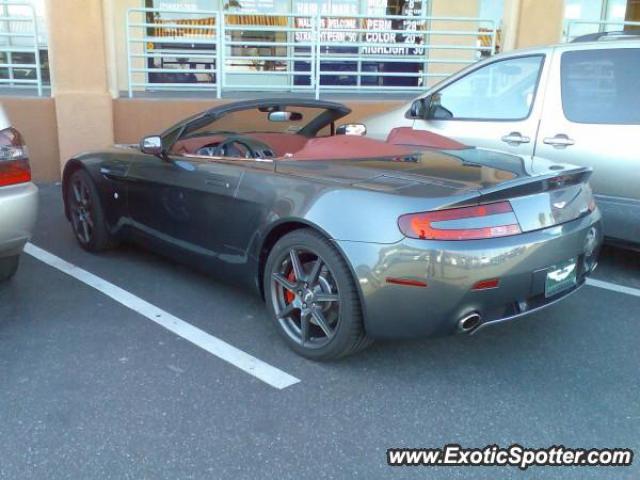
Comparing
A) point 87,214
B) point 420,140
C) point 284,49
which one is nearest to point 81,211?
point 87,214

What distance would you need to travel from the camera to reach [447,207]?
2.76 metres

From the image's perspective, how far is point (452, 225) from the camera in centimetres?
275

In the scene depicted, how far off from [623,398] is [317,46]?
6.18 metres

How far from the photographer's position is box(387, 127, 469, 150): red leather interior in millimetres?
4055

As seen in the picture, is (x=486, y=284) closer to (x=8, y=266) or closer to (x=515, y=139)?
(x=515, y=139)

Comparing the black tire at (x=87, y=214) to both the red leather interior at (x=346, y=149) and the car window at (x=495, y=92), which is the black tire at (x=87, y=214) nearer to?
the red leather interior at (x=346, y=149)

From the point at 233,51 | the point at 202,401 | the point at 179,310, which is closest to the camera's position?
the point at 202,401

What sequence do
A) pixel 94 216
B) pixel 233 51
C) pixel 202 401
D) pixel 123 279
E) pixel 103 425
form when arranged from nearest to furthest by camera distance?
pixel 103 425
pixel 202 401
pixel 123 279
pixel 94 216
pixel 233 51

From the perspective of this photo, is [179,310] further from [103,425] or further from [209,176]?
[103,425]

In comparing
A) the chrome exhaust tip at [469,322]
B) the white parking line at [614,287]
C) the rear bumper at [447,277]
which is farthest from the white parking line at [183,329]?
the white parking line at [614,287]

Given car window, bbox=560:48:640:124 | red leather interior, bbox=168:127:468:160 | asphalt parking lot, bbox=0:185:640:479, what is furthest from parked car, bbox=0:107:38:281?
car window, bbox=560:48:640:124

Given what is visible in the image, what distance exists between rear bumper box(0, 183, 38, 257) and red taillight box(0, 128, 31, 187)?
0.15 ft

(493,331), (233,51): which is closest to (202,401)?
(493,331)

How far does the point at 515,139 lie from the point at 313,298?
8.09 ft
